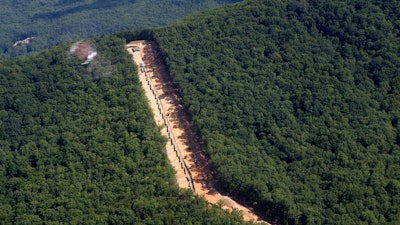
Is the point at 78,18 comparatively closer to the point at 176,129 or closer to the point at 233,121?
the point at 176,129

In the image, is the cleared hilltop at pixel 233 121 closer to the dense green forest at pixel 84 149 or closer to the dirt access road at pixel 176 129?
the dense green forest at pixel 84 149

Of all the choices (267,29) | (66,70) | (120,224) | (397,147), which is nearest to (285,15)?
→ (267,29)

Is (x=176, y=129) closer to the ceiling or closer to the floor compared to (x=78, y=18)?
closer to the ceiling

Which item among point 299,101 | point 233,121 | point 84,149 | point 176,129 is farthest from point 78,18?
point 299,101

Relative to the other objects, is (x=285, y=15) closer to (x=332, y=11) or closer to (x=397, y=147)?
(x=332, y=11)

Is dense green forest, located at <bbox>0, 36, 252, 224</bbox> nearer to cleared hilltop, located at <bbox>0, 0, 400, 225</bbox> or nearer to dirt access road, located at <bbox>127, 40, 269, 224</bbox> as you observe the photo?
cleared hilltop, located at <bbox>0, 0, 400, 225</bbox>

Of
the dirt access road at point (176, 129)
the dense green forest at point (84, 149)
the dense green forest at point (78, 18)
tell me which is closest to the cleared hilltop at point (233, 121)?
the dense green forest at point (84, 149)

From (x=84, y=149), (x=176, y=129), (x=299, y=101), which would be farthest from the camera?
(x=299, y=101)

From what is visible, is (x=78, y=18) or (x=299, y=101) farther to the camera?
(x=78, y=18)
